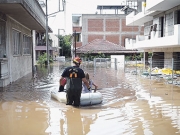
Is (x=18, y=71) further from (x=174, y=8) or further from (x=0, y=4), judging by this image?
(x=174, y=8)

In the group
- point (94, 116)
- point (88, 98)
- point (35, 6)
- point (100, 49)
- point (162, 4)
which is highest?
point (162, 4)

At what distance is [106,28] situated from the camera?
59875 mm

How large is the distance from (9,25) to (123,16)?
4549cm

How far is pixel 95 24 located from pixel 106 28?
254cm

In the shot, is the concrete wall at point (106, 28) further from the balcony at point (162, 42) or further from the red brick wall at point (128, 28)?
the balcony at point (162, 42)

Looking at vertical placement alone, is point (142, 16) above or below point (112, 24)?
below

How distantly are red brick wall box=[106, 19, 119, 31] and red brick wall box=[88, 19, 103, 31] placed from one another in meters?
1.51

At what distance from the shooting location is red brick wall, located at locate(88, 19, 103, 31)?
59.2 meters

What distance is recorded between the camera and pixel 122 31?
198 feet

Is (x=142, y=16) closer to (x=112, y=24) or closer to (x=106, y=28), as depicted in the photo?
(x=106, y=28)

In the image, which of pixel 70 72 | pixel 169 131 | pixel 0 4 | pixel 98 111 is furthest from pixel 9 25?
pixel 169 131

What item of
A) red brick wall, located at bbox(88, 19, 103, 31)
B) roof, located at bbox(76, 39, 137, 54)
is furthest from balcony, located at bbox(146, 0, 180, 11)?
red brick wall, located at bbox(88, 19, 103, 31)

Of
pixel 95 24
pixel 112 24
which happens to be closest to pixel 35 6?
pixel 95 24

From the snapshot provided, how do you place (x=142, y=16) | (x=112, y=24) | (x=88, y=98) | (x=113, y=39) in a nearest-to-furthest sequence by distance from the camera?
(x=88, y=98) < (x=142, y=16) < (x=112, y=24) < (x=113, y=39)
